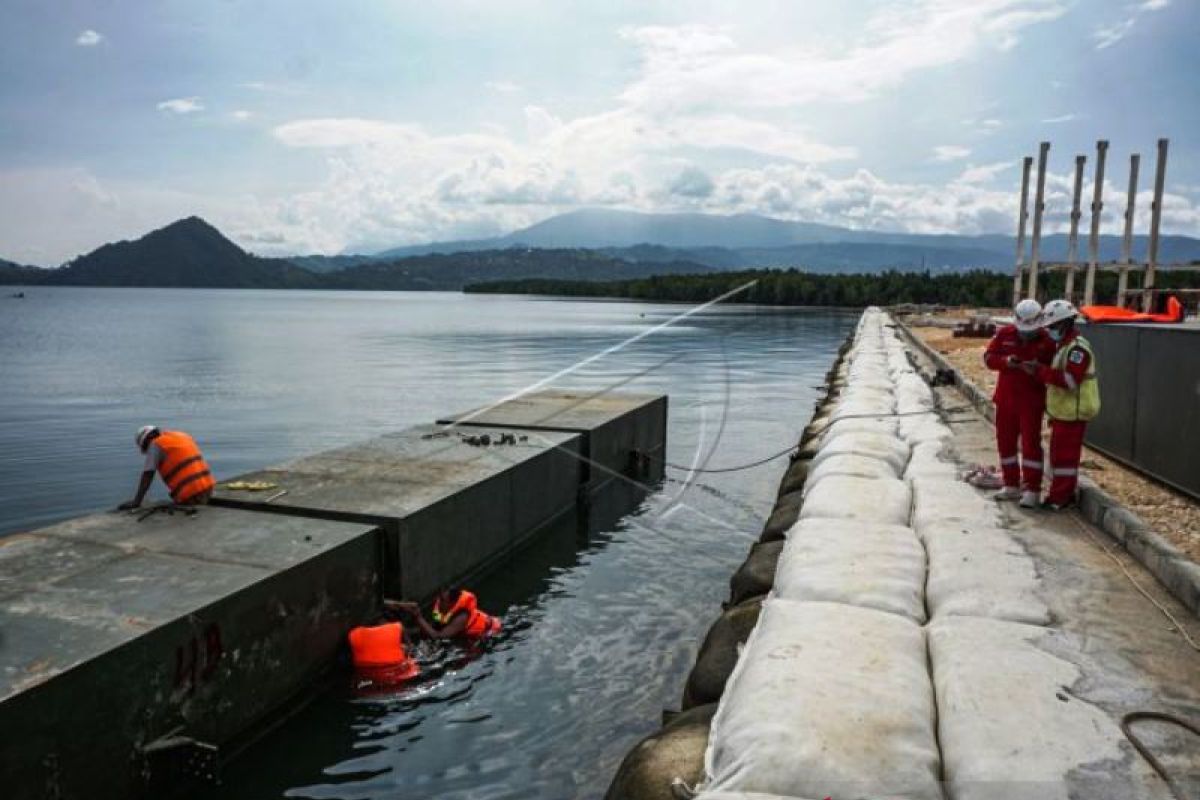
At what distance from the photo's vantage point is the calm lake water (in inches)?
229

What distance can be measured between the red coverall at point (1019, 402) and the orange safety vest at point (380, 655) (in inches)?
211

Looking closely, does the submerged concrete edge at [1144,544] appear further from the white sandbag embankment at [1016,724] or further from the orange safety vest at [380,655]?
the orange safety vest at [380,655]

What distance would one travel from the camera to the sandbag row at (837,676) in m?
3.30

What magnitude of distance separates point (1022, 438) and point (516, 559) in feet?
18.3

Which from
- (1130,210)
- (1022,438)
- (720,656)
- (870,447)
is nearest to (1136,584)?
(1022,438)

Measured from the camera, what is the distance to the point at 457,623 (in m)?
7.27

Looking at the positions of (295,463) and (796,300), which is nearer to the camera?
(295,463)

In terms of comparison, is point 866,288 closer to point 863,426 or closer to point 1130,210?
point 1130,210

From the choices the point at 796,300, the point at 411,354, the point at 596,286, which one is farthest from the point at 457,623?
the point at 596,286

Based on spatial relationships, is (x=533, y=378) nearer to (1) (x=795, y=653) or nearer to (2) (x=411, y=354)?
(2) (x=411, y=354)

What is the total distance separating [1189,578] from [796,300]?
131 meters

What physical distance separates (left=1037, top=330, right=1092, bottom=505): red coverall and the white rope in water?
0.24 metres

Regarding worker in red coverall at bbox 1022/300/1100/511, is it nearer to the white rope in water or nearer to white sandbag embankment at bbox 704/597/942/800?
the white rope in water

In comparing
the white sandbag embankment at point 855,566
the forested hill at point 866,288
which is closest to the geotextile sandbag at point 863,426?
the white sandbag embankment at point 855,566
